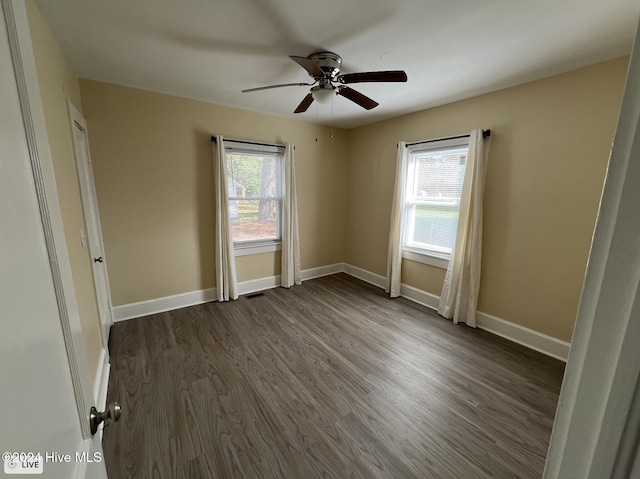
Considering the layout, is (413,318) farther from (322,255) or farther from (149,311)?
(149,311)

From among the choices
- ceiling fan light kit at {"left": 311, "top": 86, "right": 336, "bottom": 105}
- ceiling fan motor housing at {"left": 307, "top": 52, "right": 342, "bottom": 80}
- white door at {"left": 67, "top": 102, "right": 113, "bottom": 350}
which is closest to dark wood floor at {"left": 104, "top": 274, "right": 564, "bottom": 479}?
white door at {"left": 67, "top": 102, "right": 113, "bottom": 350}

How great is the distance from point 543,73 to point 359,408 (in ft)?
10.2

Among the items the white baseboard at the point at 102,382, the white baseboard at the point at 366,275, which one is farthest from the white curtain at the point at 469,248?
the white baseboard at the point at 102,382

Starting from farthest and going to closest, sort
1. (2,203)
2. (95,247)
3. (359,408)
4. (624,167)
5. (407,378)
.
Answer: (95,247), (407,378), (359,408), (2,203), (624,167)

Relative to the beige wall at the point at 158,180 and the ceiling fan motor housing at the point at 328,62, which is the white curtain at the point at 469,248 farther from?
the beige wall at the point at 158,180

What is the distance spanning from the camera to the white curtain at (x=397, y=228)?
3504 mm

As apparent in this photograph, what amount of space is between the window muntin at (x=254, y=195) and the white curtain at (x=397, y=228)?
1648mm

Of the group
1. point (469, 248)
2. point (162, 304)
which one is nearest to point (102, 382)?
point (162, 304)

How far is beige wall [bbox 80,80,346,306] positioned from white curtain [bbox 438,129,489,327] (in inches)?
94.6

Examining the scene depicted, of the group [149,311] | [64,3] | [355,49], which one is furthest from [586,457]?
[149,311]

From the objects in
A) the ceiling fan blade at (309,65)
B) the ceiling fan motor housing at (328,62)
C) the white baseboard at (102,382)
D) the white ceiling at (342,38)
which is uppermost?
the white ceiling at (342,38)

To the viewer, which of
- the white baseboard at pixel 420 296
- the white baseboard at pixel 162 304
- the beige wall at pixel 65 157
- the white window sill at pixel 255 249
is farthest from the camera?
the white window sill at pixel 255 249

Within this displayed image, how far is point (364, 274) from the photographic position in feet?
14.6

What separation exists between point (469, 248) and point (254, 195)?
2777mm
